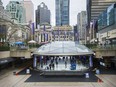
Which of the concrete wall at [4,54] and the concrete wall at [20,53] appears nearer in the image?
the concrete wall at [4,54]

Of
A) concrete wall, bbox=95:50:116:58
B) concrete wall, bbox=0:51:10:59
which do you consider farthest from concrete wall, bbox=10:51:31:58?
concrete wall, bbox=95:50:116:58

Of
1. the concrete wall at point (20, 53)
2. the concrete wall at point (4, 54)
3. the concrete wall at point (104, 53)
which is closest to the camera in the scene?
the concrete wall at point (4, 54)

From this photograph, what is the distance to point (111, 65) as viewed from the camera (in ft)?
221

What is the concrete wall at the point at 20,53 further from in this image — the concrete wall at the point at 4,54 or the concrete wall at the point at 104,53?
the concrete wall at the point at 104,53

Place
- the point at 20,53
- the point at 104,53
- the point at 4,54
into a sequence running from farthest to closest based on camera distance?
1. the point at 20,53
2. the point at 104,53
3. the point at 4,54

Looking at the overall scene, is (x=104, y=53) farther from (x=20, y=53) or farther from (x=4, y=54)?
(x=4, y=54)

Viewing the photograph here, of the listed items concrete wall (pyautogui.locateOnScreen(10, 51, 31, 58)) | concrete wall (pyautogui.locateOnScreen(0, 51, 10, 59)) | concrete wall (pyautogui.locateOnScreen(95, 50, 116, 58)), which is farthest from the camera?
concrete wall (pyautogui.locateOnScreen(10, 51, 31, 58))

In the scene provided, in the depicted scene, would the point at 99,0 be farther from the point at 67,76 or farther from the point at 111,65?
the point at 67,76

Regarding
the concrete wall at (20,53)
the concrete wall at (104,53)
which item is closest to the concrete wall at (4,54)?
the concrete wall at (20,53)

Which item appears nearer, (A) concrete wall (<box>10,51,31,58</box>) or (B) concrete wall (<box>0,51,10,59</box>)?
(B) concrete wall (<box>0,51,10,59</box>)

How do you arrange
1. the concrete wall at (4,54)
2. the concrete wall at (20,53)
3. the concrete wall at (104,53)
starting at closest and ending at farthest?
the concrete wall at (4,54) → the concrete wall at (104,53) → the concrete wall at (20,53)

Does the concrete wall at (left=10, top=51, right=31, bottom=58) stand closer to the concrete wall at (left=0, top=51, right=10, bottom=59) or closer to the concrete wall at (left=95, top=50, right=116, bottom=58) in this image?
the concrete wall at (left=0, top=51, right=10, bottom=59)

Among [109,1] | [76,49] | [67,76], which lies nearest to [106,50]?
[76,49]

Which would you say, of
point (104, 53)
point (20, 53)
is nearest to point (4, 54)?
point (20, 53)
